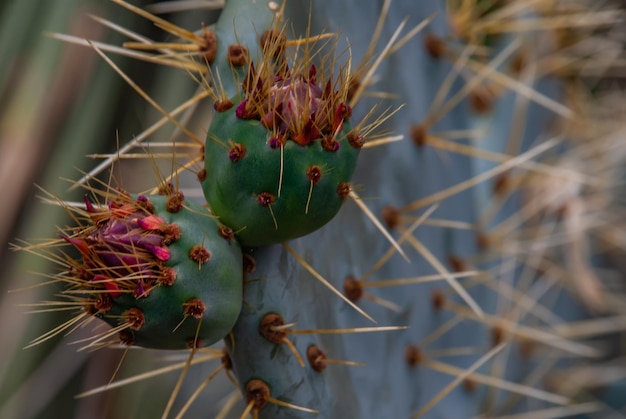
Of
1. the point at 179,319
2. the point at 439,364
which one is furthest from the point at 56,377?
the point at 179,319

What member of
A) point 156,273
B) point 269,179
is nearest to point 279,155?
point 269,179

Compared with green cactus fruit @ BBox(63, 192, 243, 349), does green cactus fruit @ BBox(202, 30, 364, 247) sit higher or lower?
higher

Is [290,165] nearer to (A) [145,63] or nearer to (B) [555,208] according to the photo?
(A) [145,63]

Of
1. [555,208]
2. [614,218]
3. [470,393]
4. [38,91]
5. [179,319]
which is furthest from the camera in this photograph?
[614,218]

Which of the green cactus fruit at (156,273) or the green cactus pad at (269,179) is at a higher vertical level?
the green cactus pad at (269,179)

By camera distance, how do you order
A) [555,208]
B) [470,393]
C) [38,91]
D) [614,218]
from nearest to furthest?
[38,91], [470,393], [555,208], [614,218]
